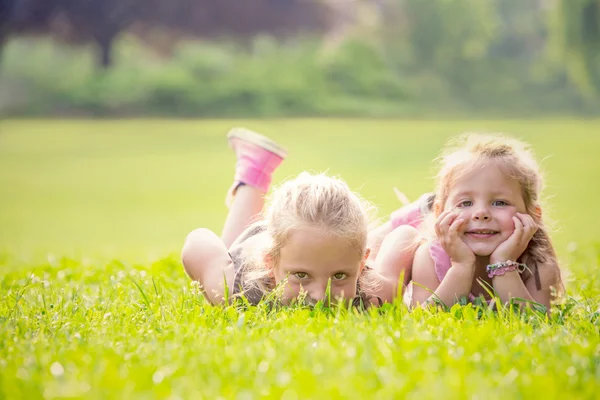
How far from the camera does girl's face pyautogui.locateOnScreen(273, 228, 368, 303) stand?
3.42m

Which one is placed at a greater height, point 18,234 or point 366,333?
point 366,333

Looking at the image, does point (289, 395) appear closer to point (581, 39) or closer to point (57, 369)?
point (57, 369)

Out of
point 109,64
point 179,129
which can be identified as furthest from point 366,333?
point 109,64

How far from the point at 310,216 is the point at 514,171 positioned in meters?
1.13

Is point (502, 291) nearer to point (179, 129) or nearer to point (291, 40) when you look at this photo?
point (179, 129)

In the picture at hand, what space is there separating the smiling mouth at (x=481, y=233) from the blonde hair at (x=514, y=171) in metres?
0.27

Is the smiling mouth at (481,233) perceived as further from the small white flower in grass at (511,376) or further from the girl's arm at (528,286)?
the small white flower in grass at (511,376)

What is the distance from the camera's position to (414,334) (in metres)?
2.90

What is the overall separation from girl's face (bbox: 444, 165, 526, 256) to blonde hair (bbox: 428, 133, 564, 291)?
45 mm

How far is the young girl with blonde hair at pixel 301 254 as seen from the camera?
3.44m

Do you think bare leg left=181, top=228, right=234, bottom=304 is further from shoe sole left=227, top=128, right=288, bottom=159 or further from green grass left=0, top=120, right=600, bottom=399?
shoe sole left=227, top=128, right=288, bottom=159

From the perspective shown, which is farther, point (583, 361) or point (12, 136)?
point (12, 136)

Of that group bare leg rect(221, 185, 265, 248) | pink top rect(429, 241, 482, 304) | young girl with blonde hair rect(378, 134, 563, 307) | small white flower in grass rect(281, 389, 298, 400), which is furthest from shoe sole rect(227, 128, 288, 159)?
small white flower in grass rect(281, 389, 298, 400)

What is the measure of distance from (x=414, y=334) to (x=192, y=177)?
16614 mm
